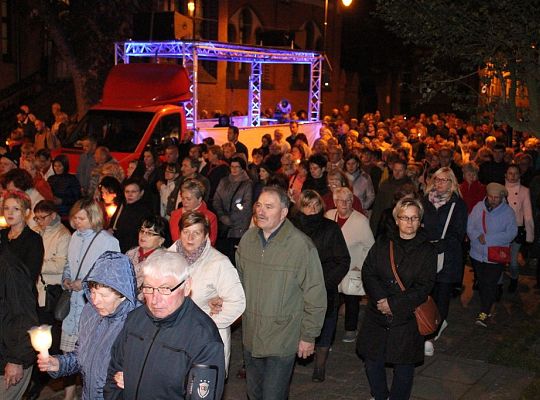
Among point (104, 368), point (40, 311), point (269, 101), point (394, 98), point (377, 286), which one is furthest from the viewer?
point (394, 98)

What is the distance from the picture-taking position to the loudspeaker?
18281 mm

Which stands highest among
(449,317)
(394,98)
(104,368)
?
(394,98)

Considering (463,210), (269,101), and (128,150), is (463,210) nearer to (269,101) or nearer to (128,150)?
(128,150)

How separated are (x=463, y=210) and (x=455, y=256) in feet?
1.71

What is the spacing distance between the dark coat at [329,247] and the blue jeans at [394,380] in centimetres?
81

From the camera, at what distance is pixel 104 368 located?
415cm

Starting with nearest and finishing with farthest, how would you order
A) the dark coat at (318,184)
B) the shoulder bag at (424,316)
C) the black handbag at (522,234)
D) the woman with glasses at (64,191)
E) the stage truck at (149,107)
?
the shoulder bag at (424,316), the dark coat at (318,184), the woman with glasses at (64,191), the black handbag at (522,234), the stage truck at (149,107)

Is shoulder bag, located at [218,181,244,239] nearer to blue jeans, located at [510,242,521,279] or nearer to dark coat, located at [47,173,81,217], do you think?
dark coat, located at [47,173,81,217]

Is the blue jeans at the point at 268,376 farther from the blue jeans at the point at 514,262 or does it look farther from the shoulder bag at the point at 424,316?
the blue jeans at the point at 514,262

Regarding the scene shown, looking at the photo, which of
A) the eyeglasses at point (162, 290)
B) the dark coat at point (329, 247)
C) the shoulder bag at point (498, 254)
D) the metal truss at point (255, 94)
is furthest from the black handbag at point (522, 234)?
the metal truss at point (255, 94)

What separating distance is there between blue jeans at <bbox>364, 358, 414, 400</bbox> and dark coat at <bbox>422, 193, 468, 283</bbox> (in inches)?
95.3

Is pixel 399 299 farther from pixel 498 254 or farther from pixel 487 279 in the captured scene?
pixel 487 279

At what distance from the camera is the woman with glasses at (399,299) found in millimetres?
5949

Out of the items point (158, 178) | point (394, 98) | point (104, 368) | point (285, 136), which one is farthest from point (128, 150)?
point (394, 98)
